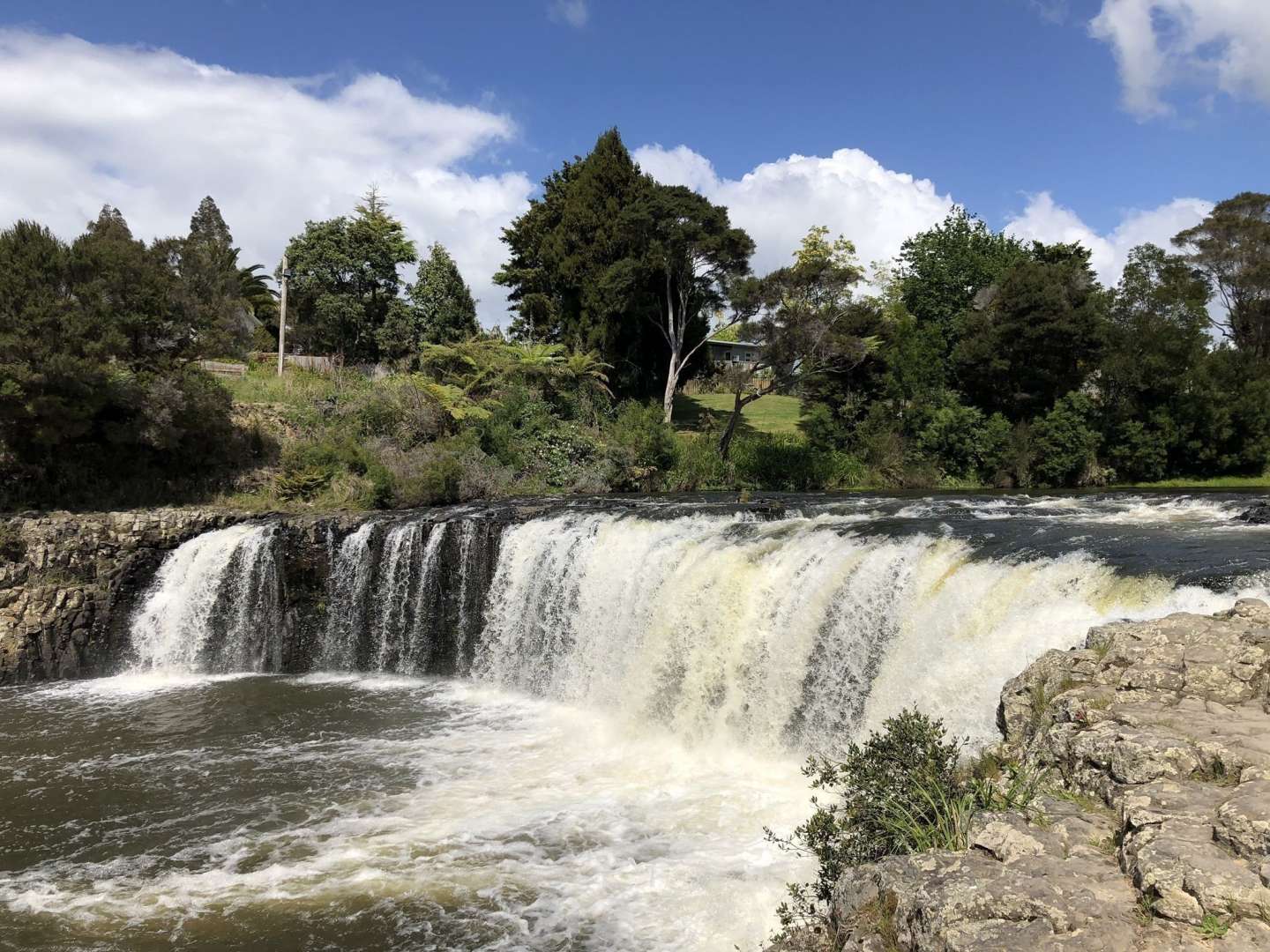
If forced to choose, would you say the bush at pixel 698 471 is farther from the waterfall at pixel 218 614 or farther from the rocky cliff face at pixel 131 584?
the waterfall at pixel 218 614

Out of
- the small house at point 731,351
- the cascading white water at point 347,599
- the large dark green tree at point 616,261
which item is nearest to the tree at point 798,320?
the large dark green tree at point 616,261

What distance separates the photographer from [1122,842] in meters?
4.40

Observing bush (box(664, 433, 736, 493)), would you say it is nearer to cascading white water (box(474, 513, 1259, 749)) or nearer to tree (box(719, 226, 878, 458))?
tree (box(719, 226, 878, 458))

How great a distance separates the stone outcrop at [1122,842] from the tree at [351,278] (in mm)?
31726

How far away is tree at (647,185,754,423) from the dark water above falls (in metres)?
15.9

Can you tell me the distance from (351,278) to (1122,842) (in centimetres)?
3509

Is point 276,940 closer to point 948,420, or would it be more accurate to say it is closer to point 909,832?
point 909,832

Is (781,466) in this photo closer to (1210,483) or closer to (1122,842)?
(1210,483)

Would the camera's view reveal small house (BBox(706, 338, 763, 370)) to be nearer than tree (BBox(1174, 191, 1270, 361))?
No

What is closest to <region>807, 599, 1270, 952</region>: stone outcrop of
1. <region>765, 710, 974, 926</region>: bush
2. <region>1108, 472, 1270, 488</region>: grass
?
<region>765, 710, 974, 926</region>: bush

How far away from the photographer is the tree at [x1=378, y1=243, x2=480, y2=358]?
33.5 meters

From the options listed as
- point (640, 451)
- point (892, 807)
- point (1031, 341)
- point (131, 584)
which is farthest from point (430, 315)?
point (892, 807)

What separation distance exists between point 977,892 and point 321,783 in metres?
7.76

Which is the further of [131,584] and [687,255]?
[687,255]
